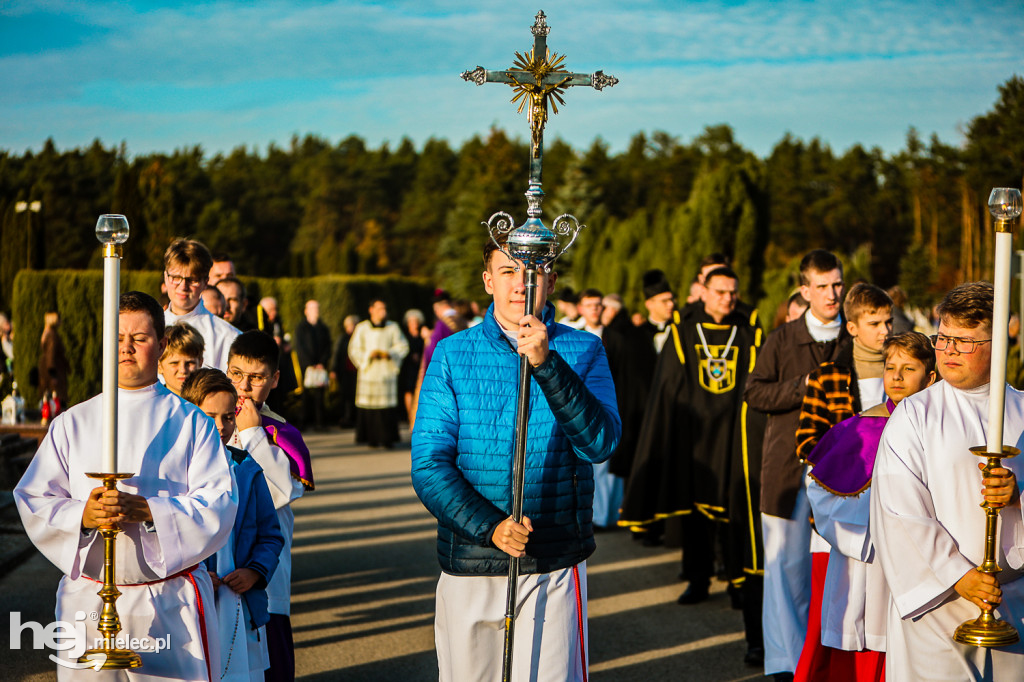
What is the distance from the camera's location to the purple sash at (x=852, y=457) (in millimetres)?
4875

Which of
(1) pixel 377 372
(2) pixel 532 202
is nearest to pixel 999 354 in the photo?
(2) pixel 532 202

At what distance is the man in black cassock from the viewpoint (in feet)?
25.4

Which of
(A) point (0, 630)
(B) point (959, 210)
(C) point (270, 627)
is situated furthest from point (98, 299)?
(B) point (959, 210)

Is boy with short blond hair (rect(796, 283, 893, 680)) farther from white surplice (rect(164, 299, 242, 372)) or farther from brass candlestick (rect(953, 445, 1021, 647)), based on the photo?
white surplice (rect(164, 299, 242, 372))

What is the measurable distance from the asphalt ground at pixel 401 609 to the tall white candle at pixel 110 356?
1.57 metres

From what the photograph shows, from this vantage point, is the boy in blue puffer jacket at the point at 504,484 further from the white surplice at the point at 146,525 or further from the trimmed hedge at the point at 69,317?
the trimmed hedge at the point at 69,317

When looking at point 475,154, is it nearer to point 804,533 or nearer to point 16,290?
point 16,290

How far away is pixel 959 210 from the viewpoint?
2222 inches

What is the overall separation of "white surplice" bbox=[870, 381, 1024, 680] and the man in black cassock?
12.5ft

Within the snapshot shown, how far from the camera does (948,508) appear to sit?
3.58m

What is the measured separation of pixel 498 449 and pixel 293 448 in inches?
73.0

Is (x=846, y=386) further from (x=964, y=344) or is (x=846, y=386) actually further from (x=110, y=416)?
(x=110, y=416)

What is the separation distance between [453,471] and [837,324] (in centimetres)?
330

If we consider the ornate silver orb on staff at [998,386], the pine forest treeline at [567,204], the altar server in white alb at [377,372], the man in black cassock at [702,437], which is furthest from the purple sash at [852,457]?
the pine forest treeline at [567,204]
